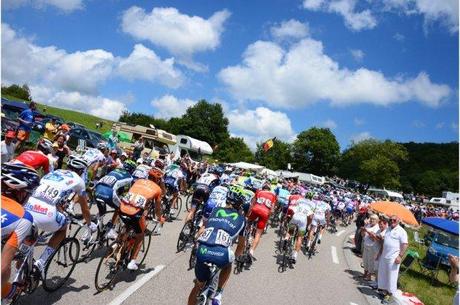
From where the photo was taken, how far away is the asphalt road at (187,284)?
21.2 feet

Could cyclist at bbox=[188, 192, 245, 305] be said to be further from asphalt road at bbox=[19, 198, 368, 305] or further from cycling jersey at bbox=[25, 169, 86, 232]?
cycling jersey at bbox=[25, 169, 86, 232]

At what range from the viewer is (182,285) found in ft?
25.4

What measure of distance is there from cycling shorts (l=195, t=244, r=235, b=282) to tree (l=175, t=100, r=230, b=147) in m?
89.8

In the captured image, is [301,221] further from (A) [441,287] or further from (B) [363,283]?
(A) [441,287]

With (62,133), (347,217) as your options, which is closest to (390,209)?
(62,133)

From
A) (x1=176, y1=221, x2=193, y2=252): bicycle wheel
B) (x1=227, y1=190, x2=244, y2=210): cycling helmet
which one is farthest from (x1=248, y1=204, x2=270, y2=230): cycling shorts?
(x1=227, y1=190, x2=244, y2=210): cycling helmet

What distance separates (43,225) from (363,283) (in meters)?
8.99

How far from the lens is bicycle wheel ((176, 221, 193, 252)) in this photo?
10.0 metres

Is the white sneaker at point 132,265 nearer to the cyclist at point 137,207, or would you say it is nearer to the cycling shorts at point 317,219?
the cyclist at point 137,207

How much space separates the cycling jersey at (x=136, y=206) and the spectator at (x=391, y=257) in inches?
244

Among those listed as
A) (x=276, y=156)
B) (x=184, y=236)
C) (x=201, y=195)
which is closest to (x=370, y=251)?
(x=201, y=195)

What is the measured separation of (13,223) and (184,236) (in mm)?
6538

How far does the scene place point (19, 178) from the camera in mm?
3979

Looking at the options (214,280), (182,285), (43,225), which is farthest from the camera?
(182,285)
